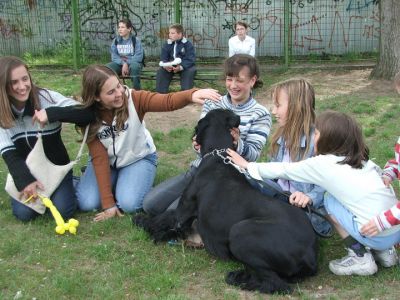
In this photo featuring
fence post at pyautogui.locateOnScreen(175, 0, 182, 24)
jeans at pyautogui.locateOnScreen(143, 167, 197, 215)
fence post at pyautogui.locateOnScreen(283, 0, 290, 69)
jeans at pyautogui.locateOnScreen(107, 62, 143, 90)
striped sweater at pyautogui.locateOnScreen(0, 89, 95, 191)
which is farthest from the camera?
fence post at pyautogui.locateOnScreen(175, 0, 182, 24)

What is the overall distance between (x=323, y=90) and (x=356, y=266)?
23.5ft

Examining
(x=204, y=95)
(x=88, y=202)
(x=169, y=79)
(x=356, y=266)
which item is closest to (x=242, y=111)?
(x=204, y=95)

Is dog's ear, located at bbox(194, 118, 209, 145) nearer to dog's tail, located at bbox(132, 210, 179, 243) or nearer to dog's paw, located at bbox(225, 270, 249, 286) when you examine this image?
dog's tail, located at bbox(132, 210, 179, 243)

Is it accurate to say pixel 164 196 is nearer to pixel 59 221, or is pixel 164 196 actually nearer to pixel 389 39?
pixel 59 221

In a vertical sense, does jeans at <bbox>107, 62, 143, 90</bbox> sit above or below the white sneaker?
above

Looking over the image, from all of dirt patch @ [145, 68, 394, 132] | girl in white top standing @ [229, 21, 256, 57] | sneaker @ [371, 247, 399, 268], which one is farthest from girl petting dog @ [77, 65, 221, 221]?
girl in white top standing @ [229, 21, 256, 57]

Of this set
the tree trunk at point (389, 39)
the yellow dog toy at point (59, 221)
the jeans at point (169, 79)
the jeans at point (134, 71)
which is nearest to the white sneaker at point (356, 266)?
the yellow dog toy at point (59, 221)

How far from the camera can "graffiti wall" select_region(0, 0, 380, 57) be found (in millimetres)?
14336

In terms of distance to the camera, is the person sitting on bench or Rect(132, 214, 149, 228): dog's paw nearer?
Rect(132, 214, 149, 228): dog's paw

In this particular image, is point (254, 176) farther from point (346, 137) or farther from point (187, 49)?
point (187, 49)

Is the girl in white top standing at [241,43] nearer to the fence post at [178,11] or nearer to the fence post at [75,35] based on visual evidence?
the fence post at [178,11]

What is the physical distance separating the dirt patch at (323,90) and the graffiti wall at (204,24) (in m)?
2.22

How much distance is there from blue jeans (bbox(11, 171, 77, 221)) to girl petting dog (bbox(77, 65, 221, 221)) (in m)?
0.14

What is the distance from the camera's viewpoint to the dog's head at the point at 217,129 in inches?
161
